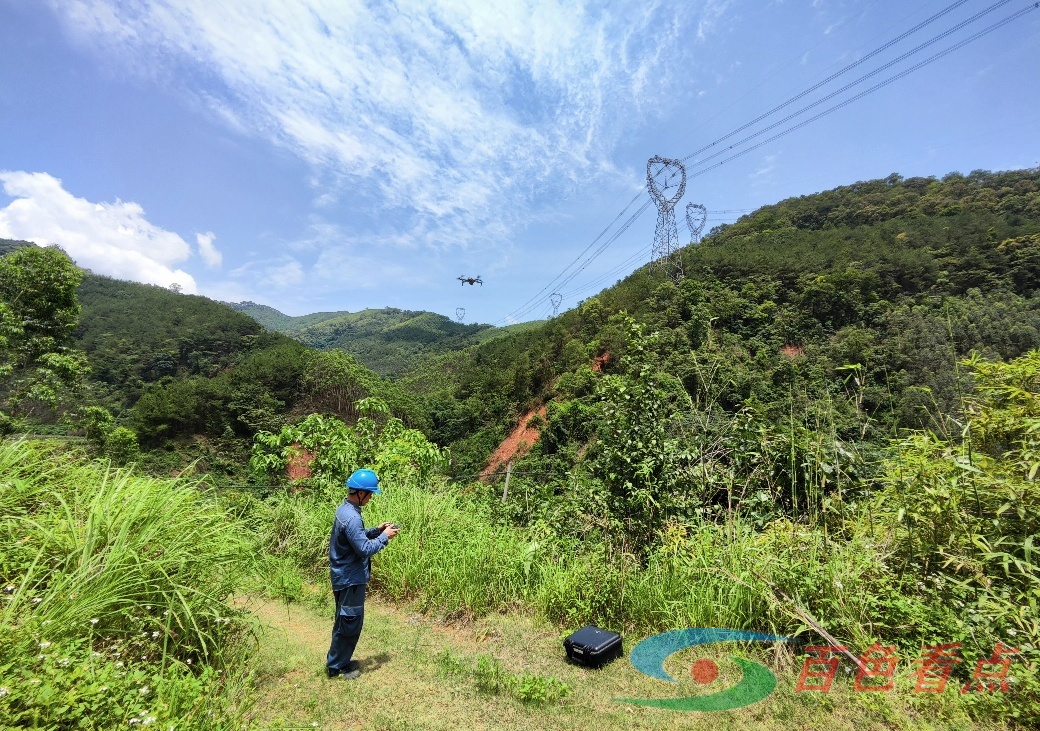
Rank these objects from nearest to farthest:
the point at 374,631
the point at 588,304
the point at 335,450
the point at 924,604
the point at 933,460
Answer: the point at 924,604, the point at 933,460, the point at 374,631, the point at 335,450, the point at 588,304

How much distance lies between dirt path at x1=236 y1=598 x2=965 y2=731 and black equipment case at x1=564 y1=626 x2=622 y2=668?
56 mm

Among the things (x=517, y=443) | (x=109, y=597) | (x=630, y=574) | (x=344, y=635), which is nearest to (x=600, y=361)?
(x=517, y=443)

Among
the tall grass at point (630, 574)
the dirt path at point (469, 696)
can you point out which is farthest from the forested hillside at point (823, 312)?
the dirt path at point (469, 696)

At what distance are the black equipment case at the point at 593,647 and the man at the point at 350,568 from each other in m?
1.42

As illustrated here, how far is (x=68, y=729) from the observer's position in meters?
1.51

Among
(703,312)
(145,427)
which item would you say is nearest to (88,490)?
(703,312)

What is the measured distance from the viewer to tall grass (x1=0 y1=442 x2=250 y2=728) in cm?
162

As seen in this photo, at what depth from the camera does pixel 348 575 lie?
2.99 m

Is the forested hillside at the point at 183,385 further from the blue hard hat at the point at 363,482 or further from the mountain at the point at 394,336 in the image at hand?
the mountain at the point at 394,336

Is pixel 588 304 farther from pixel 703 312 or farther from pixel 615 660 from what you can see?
pixel 615 660

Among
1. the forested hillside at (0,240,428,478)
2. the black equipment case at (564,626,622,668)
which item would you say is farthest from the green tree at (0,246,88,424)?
the black equipment case at (564,626,622,668)

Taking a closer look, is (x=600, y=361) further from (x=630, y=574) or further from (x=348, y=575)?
(x=348, y=575)

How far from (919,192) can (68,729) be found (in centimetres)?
6185

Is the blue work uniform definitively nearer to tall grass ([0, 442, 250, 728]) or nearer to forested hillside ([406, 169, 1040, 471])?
tall grass ([0, 442, 250, 728])
